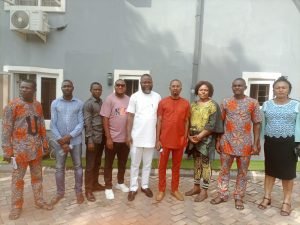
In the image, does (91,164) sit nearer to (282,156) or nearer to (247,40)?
(282,156)

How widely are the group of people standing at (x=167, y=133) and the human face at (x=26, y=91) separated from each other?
0.07 m

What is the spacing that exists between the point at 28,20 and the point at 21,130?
3637 mm

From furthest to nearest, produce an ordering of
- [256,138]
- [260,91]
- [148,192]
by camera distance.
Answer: [260,91]
[148,192]
[256,138]

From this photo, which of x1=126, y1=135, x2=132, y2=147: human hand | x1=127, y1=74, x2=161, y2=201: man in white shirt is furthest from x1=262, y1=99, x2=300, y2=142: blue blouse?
x1=126, y1=135, x2=132, y2=147: human hand

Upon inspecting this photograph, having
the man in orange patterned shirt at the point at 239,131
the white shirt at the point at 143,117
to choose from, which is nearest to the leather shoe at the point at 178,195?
the man in orange patterned shirt at the point at 239,131

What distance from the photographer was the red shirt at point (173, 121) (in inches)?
175

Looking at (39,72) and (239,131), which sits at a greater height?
(39,72)

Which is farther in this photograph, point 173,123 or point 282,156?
point 173,123

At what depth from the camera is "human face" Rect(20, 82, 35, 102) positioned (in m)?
3.81

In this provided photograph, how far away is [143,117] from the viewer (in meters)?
4.51

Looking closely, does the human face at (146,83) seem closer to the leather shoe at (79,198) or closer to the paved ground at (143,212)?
the paved ground at (143,212)

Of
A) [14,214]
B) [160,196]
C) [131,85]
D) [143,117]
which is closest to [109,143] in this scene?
[143,117]

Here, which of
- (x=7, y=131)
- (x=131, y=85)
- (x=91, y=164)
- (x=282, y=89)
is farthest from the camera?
(x=131, y=85)

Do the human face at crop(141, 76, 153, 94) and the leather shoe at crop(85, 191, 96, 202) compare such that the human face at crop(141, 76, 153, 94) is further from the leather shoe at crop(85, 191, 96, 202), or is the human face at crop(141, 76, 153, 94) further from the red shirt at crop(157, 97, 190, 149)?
the leather shoe at crop(85, 191, 96, 202)
